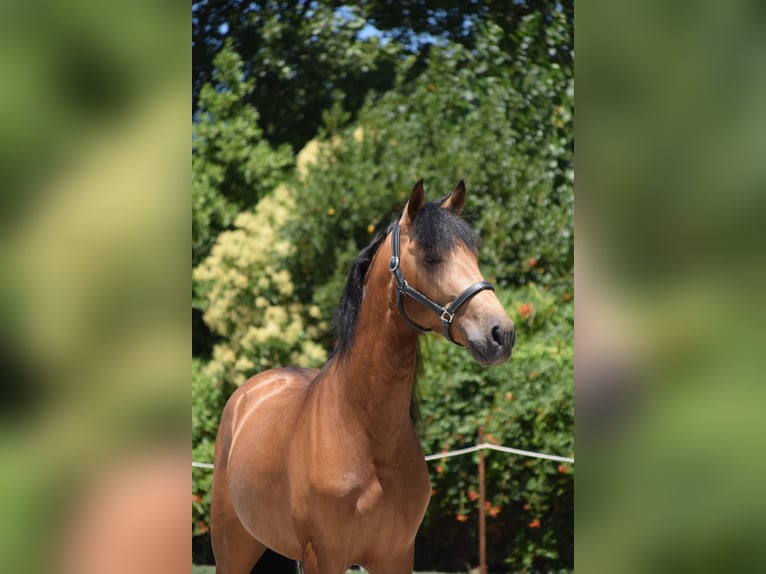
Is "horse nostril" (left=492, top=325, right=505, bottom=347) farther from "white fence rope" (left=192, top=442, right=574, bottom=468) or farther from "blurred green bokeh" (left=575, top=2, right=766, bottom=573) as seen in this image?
"white fence rope" (left=192, top=442, right=574, bottom=468)

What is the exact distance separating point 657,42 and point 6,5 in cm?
55

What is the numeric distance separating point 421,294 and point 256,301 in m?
4.08

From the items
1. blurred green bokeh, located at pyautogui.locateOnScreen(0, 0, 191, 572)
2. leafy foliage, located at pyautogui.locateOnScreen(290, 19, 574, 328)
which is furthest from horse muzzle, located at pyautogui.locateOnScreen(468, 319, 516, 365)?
leafy foliage, located at pyautogui.locateOnScreen(290, 19, 574, 328)

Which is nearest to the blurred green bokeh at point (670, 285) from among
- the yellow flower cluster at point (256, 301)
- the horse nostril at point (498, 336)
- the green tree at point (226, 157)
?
the horse nostril at point (498, 336)

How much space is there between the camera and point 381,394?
2.73m

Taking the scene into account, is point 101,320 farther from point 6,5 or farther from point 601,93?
point 601,93

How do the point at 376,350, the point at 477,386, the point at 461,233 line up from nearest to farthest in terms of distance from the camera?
1. the point at 461,233
2. the point at 376,350
3. the point at 477,386

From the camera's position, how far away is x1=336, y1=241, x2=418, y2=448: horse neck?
2.70 metres

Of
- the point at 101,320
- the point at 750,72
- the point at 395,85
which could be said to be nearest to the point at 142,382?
the point at 101,320

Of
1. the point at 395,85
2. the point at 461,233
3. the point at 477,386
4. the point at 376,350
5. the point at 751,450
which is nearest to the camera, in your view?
the point at 751,450

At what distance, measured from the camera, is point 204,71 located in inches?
303

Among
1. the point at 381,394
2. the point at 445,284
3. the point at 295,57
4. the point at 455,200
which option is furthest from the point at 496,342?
the point at 295,57

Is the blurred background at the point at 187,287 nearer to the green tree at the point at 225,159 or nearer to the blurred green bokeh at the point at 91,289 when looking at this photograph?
the blurred green bokeh at the point at 91,289

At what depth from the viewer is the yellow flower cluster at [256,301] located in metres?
6.32
